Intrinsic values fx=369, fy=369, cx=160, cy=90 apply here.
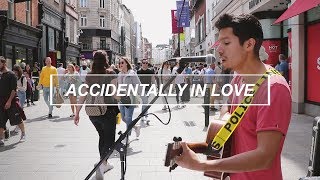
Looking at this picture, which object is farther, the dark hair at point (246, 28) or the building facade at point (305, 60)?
the building facade at point (305, 60)

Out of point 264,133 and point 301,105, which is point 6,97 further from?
point 301,105

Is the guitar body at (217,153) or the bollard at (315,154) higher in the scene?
the guitar body at (217,153)

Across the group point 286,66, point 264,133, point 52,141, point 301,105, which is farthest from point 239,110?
point 286,66

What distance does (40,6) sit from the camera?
23.6 metres

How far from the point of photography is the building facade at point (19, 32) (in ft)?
56.9

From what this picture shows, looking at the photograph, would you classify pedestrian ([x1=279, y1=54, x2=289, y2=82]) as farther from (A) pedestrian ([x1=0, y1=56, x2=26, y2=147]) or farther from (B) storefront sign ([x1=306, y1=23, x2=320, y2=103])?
(A) pedestrian ([x1=0, y1=56, x2=26, y2=147])

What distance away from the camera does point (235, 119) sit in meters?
1.84

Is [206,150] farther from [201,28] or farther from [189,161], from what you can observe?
[201,28]

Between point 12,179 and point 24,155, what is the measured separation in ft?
4.93

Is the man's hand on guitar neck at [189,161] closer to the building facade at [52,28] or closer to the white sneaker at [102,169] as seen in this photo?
the white sneaker at [102,169]

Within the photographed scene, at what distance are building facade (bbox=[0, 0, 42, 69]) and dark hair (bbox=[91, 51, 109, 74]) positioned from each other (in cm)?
1167

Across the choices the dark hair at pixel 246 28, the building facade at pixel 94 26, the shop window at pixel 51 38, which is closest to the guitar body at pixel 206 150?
the dark hair at pixel 246 28

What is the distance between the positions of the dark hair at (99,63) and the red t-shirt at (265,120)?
411 cm

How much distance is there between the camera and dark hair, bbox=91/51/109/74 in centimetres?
583
